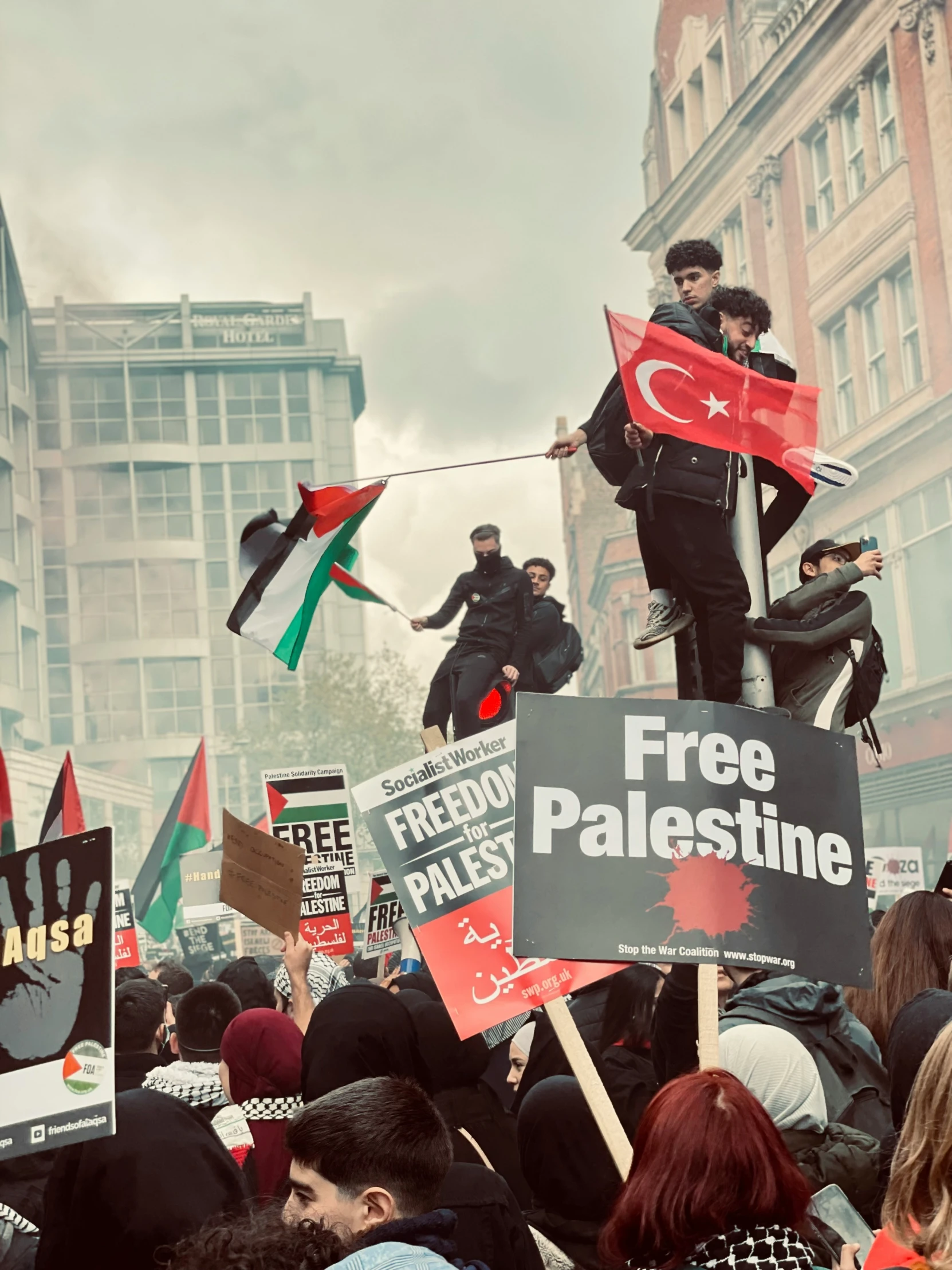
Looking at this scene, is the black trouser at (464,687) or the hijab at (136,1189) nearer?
the hijab at (136,1189)

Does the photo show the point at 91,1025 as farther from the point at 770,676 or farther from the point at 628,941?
the point at 770,676

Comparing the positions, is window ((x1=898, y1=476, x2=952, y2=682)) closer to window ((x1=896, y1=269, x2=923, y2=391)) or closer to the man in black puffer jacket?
window ((x1=896, y1=269, x2=923, y2=391))

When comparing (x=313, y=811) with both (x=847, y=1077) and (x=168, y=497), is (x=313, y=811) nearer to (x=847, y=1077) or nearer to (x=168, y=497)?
(x=847, y=1077)

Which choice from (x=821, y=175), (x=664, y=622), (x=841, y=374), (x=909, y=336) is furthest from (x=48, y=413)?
(x=664, y=622)

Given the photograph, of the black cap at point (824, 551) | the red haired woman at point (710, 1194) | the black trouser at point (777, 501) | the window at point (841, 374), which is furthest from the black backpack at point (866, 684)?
the window at point (841, 374)

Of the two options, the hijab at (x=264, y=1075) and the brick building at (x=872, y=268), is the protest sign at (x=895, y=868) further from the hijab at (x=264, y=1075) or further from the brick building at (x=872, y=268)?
the brick building at (x=872, y=268)

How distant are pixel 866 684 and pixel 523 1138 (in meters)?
3.48

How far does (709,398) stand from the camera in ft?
17.4

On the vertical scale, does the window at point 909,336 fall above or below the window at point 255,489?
below

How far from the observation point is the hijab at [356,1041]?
11.2ft

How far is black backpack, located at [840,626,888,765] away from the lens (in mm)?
6406

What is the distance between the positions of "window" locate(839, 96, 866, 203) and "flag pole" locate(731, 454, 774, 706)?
21881 millimetres

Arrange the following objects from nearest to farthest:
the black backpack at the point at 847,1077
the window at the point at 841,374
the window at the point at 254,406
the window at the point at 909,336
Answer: the black backpack at the point at 847,1077 → the window at the point at 909,336 → the window at the point at 841,374 → the window at the point at 254,406

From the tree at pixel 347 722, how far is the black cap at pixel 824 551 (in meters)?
53.6
